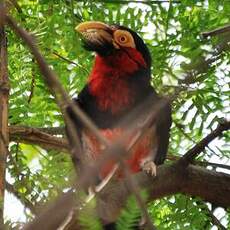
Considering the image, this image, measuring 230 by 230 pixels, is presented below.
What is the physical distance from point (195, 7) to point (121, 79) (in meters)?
Result: 0.84

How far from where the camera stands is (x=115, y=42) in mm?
4293

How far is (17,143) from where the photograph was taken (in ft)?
11.3

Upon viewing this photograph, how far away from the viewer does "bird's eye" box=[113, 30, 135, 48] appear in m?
3.99

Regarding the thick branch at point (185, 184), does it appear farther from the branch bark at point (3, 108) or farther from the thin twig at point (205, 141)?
the branch bark at point (3, 108)

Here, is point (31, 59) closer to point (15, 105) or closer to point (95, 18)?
point (15, 105)

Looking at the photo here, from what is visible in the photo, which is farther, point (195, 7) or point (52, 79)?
point (195, 7)

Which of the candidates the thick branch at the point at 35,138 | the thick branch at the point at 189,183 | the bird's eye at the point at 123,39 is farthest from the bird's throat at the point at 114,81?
the thick branch at the point at 189,183

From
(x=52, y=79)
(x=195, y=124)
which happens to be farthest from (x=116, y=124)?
(x=52, y=79)

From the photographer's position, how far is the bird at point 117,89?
3.84 m

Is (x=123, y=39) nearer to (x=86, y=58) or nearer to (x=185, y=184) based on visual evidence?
(x=86, y=58)

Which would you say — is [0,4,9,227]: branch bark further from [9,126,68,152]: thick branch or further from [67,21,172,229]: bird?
[67,21,172,229]: bird

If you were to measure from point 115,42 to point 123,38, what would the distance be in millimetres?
183

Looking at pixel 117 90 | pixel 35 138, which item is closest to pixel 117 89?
pixel 117 90

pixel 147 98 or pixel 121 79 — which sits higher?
pixel 121 79
